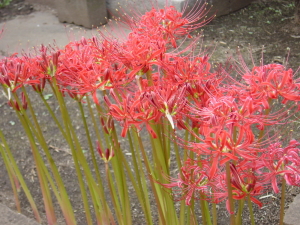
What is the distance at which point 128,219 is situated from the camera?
1.89m

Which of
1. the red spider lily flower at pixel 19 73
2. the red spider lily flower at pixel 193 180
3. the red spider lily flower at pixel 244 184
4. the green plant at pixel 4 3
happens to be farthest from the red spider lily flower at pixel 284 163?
the green plant at pixel 4 3

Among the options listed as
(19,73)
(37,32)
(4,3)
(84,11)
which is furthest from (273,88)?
(4,3)

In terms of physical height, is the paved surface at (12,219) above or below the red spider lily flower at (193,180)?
below

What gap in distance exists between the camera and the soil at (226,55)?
2.57m

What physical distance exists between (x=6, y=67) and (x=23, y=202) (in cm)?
125

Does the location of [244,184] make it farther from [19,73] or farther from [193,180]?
[19,73]

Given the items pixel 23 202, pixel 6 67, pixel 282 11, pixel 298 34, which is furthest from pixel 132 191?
pixel 282 11

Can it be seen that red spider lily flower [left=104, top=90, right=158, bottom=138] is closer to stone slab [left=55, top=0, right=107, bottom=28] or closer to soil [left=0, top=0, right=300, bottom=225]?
soil [left=0, top=0, right=300, bottom=225]

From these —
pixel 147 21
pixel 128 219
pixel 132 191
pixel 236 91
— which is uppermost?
pixel 147 21

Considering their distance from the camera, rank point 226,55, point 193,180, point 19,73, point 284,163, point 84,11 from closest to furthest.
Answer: point 284,163 → point 193,180 → point 19,73 → point 226,55 → point 84,11

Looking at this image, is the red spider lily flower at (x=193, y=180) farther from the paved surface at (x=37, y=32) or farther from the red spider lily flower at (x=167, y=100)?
the paved surface at (x=37, y=32)

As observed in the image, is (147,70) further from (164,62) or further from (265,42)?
(265,42)

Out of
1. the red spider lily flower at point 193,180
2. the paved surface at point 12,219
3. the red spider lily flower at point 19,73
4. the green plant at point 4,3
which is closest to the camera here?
the red spider lily flower at point 193,180

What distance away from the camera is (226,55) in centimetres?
471
